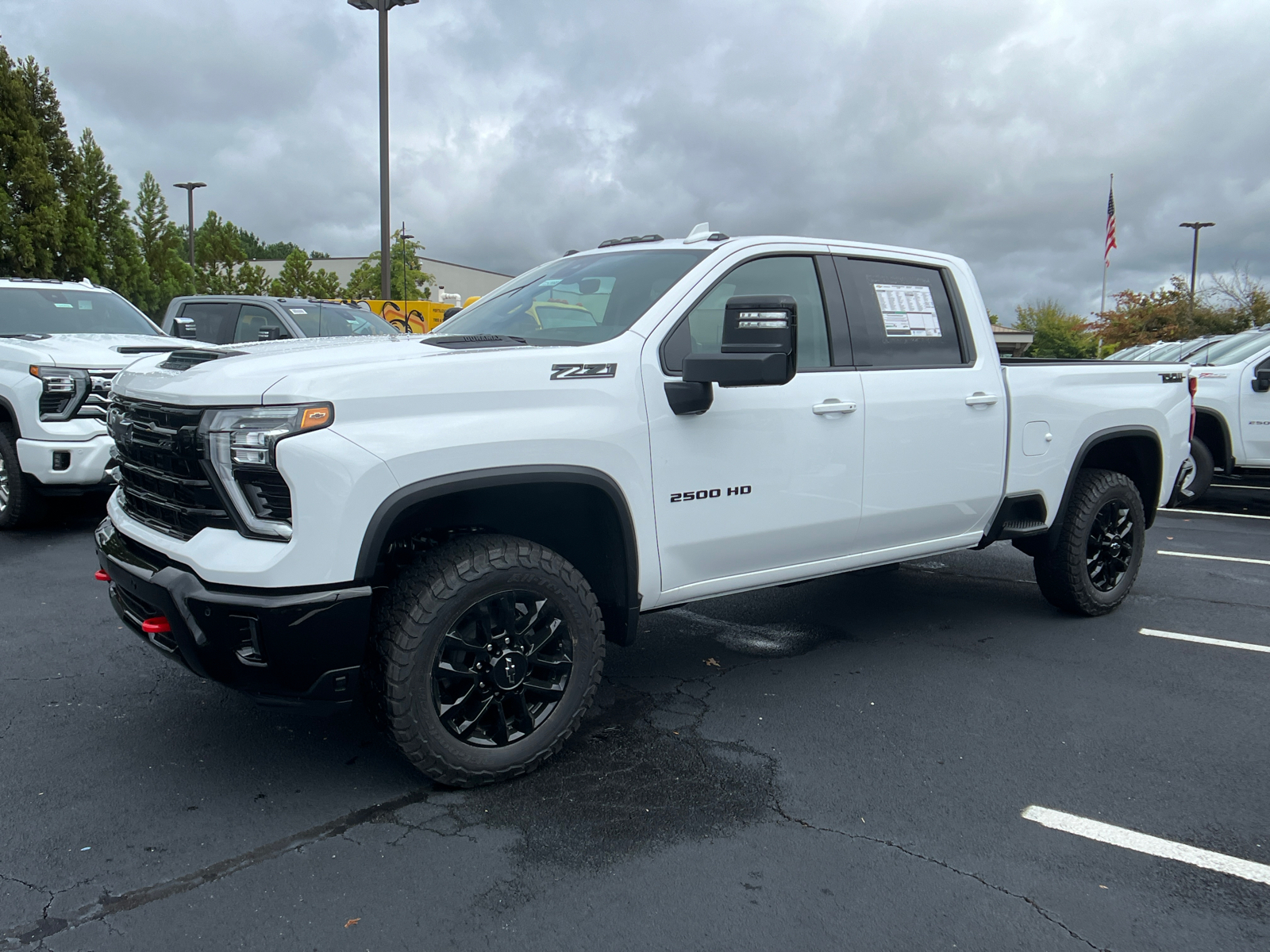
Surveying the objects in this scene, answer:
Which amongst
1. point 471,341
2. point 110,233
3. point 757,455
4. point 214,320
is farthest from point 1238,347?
point 110,233

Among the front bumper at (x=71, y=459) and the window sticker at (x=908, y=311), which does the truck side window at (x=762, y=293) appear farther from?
the front bumper at (x=71, y=459)

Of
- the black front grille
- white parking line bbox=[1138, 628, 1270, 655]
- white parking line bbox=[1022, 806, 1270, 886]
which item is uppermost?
the black front grille

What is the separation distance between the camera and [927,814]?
323cm

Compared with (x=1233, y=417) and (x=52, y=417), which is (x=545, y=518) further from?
(x=1233, y=417)

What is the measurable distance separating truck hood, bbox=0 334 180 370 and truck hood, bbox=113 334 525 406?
3.72 m

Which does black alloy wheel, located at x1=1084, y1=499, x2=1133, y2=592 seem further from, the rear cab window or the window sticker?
the window sticker

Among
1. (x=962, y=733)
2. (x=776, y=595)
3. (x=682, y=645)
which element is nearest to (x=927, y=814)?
(x=962, y=733)

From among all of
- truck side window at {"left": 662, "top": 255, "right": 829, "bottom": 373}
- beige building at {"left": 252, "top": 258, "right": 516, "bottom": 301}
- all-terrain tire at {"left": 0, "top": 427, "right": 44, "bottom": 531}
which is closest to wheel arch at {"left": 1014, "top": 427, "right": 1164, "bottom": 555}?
truck side window at {"left": 662, "top": 255, "right": 829, "bottom": 373}

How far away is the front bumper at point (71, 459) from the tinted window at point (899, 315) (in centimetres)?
513

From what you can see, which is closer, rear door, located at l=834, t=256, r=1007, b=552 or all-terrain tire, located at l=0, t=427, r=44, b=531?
rear door, located at l=834, t=256, r=1007, b=552

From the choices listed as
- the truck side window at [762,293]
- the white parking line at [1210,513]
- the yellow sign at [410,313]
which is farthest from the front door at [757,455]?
the yellow sign at [410,313]

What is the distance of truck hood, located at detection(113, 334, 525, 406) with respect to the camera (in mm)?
2918

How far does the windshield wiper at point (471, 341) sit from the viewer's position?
3.54m

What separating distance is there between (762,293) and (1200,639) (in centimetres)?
324
